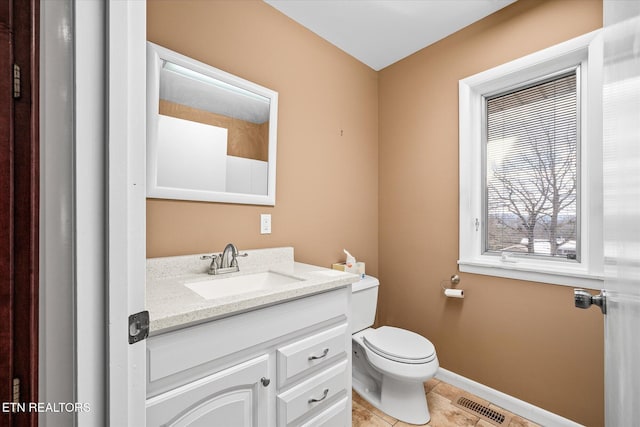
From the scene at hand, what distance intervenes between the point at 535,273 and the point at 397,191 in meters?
1.02

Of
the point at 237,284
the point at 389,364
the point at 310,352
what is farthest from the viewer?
the point at 389,364

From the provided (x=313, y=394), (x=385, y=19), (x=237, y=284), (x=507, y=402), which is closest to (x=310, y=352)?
(x=313, y=394)

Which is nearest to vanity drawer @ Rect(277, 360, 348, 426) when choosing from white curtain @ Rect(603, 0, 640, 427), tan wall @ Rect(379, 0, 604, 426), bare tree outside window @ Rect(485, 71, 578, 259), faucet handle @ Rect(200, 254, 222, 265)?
faucet handle @ Rect(200, 254, 222, 265)

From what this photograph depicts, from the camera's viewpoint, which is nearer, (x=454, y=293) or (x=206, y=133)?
(x=206, y=133)

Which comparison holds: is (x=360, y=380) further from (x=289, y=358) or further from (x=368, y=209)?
(x=368, y=209)

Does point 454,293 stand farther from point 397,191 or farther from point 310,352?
point 310,352

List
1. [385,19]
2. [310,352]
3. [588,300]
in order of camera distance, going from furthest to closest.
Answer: [385,19]
[310,352]
[588,300]

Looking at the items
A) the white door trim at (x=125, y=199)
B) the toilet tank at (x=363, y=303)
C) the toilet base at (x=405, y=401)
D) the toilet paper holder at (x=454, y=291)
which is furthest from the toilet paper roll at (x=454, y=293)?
the white door trim at (x=125, y=199)

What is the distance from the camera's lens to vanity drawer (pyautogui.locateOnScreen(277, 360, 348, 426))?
97cm

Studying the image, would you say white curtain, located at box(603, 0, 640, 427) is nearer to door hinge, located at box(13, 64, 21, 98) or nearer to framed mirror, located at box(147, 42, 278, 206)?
door hinge, located at box(13, 64, 21, 98)

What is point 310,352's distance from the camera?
105cm

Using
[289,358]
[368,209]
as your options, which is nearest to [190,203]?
[289,358]

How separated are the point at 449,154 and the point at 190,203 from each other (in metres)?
1.68

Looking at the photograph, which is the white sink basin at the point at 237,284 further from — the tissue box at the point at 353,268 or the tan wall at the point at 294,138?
the tissue box at the point at 353,268
